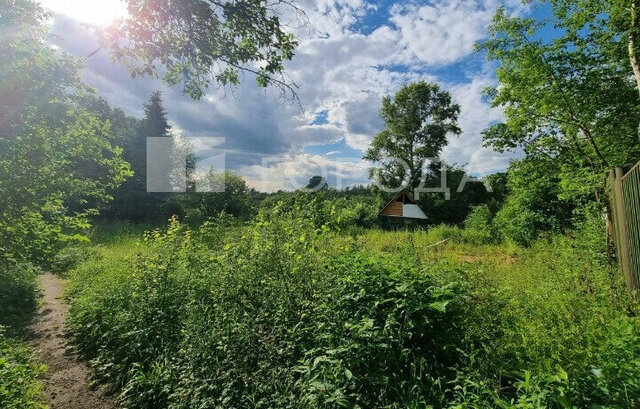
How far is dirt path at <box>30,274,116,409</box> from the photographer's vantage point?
358cm

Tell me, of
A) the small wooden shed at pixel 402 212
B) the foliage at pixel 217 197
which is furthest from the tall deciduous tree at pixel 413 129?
the foliage at pixel 217 197

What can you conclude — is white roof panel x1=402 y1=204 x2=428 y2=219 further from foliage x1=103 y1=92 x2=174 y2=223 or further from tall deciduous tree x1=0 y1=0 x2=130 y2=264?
tall deciduous tree x1=0 y1=0 x2=130 y2=264

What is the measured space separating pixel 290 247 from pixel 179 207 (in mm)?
23707

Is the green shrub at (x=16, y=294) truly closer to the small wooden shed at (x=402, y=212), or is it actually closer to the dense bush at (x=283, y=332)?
the dense bush at (x=283, y=332)

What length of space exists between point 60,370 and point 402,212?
22.8m

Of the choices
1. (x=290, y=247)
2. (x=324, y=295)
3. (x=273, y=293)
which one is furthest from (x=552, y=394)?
(x=290, y=247)

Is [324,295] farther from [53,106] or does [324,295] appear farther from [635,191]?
[53,106]

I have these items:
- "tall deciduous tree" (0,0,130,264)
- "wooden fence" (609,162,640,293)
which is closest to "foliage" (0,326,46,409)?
"tall deciduous tree" (0,0,130,264)

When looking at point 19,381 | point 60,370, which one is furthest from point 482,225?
point 19,381

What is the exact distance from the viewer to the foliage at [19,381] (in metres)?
3.04

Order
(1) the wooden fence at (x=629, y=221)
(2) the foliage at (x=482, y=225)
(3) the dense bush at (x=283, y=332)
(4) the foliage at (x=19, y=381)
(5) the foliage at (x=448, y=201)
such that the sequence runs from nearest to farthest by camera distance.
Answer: (3) the dense bush at (x=283, y=332) < (4) the foliage at (x=19, y=381) < (1) the wooden fence at (x=629, y=221) < (2) the foliage at (x=482, y=225) < (5) the foliage at (x=448, y=201)

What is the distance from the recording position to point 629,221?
13.9ft

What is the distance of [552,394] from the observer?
175cm

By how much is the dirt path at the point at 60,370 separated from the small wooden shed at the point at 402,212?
70.0 feet
